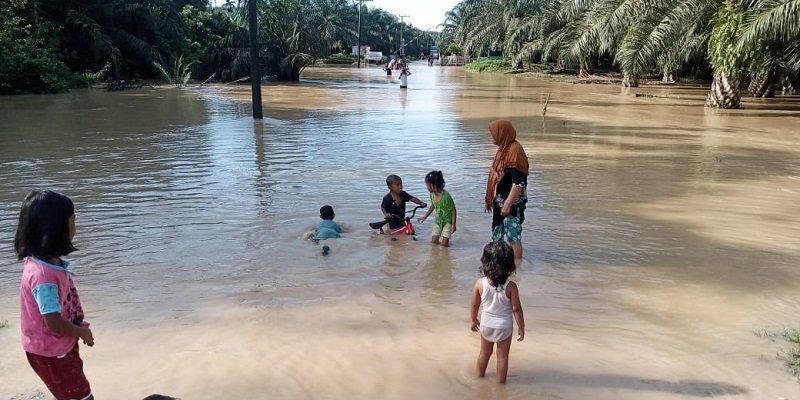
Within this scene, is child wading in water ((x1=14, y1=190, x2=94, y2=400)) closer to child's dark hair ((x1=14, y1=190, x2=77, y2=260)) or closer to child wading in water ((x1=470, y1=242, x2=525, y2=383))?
child's dark hair ((x1=14, y1=190, x2=77, y2=260))

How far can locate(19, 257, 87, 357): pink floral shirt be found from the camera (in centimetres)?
267

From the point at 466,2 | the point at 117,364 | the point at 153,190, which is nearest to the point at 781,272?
the point at 117,364

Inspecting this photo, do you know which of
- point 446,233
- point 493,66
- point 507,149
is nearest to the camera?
point 507,149

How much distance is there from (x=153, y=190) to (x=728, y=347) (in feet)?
26.3

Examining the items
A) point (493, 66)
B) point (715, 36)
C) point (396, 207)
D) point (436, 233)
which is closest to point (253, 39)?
point (396, 207)

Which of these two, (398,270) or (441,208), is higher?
(441,208)

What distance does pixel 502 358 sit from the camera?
3.92 meters

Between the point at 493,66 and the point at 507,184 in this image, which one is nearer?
the point at 507,184

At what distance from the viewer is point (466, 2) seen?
8350cm

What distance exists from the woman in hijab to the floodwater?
0.43 meters

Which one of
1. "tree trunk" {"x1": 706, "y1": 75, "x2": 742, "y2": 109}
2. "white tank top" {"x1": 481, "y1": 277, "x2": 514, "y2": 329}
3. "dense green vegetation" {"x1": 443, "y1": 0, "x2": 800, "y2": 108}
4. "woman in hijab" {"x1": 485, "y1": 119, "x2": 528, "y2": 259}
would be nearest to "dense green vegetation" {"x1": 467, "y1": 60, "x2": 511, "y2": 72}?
"dense green vegetation" {"x1": 443, "y1": 0, "x2": 800, "y2": 108}

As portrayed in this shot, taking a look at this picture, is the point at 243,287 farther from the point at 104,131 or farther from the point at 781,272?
the point at 104,131

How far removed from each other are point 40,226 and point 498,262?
2.34m

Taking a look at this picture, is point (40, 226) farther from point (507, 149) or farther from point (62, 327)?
point (507, 149)
